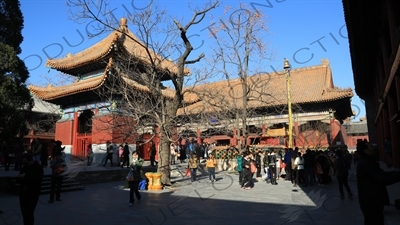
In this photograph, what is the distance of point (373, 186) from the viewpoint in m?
3.37

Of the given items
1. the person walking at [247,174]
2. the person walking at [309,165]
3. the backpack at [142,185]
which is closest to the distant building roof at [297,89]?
the person walking at [247,174]

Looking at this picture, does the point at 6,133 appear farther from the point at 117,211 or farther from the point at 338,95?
the point at 338,95

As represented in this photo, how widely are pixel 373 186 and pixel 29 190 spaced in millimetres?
4920

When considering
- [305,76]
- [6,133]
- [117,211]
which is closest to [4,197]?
[6,133]

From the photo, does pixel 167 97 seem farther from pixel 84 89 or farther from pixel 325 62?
pixel 325 62

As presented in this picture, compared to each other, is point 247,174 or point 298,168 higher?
point 298,168

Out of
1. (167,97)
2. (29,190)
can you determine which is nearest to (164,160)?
(29,190)

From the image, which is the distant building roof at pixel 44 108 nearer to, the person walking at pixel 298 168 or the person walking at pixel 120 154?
the person walking at pixel 120 154

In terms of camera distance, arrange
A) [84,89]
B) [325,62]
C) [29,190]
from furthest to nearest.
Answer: [325,62]
[84,89]
[29,190]

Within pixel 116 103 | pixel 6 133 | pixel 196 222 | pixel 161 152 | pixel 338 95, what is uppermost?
pixel 338 95

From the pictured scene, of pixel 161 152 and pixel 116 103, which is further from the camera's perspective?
pixel 116 103

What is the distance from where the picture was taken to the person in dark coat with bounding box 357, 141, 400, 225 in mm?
3295

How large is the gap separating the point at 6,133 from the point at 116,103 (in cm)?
535

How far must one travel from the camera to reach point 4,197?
9.36 m
